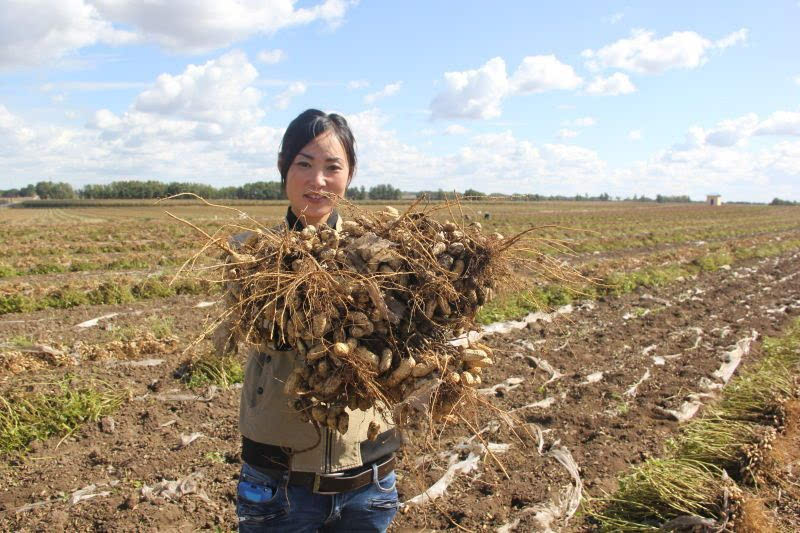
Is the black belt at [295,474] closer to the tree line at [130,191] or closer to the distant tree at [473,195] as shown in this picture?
the distant tree at [473,195]

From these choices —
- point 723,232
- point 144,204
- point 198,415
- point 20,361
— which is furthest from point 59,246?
point 144,204

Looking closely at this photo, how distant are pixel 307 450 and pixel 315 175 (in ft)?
3.27

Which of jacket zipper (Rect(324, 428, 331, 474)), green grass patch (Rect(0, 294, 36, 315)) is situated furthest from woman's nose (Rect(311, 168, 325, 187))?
green grass patch (Rect(0, 294, 36, 315))

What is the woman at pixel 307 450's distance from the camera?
1.93 meters

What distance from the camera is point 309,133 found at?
206 centimetres

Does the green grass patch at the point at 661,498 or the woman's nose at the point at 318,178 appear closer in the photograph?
the woman's nose at the point at 318,178

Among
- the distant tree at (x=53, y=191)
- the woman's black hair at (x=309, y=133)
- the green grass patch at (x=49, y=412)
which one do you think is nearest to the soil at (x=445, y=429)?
the green grass patch at (x=49, y=412)

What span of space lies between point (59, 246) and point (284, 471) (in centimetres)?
1860

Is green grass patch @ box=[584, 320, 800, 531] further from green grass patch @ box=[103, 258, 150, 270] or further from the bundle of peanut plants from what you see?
green grass patch @ box=[103, 258, 150, 270]

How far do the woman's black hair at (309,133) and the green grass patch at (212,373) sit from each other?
4.07m

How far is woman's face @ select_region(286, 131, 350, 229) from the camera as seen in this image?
2.07m

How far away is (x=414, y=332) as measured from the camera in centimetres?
185

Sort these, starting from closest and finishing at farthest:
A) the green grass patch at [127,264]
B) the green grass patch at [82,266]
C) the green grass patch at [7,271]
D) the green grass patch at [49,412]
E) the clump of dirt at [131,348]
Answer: the green grass patch at [49,412] < the clump of dirt at [131,348] < the green grass patch at [7,271] < the green grass patch at [82,266] < the green grass patch at [127,264]

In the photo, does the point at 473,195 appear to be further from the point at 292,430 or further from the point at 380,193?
the point at 380,193
